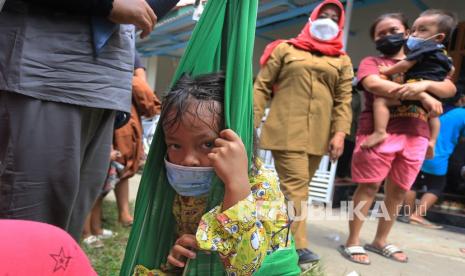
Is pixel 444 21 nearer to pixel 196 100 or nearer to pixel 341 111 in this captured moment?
pixel 341 111

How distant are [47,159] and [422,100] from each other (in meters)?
2.15

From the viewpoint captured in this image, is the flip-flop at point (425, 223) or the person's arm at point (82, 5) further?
the flip-flop at point (425, 223)

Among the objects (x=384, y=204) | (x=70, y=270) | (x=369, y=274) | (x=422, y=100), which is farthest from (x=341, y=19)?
(x=70, y=270)

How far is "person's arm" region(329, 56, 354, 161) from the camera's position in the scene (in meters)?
2.58

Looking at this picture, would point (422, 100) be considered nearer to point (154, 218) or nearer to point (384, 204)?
point (384, 204)

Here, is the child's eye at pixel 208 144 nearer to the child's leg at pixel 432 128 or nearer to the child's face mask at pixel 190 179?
the child's face mask at pixel 190 179

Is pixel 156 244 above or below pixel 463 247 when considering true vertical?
above

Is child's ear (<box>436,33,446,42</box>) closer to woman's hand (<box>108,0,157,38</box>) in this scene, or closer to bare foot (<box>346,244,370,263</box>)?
bare foot (<box>346,244,370,263</box>)

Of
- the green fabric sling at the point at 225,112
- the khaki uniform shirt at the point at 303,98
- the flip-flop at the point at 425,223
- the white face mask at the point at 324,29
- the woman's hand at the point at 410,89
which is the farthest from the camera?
the flip-flop at the point at 425,223

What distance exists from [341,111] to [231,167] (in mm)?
1843

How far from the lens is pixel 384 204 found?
2754 millimetres

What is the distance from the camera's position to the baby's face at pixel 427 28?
8.14 feet

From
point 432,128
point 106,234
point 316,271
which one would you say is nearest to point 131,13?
point 316,271

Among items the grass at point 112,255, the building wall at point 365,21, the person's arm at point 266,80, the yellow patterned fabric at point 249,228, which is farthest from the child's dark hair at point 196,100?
the building wall at point 365,21
